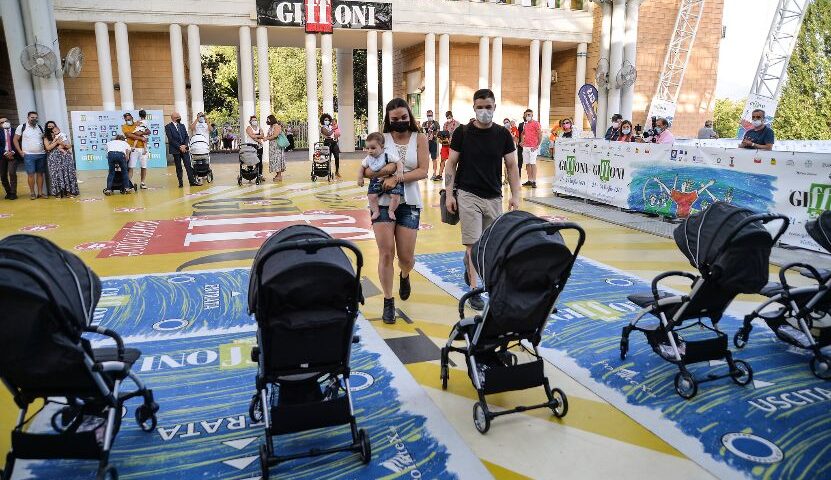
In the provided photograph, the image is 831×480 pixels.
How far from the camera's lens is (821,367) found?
13.2 ft

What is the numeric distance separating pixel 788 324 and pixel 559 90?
100ft

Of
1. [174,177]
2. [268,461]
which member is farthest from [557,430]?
[174,177]

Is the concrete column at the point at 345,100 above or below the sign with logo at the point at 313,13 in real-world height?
below

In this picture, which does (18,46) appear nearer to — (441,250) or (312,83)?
(312,83)

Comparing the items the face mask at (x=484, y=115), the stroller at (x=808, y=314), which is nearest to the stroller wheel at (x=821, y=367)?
the stroller at (x=808, y=314)

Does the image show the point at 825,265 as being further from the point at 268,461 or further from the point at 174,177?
the point at 174,177

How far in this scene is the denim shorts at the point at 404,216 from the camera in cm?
496

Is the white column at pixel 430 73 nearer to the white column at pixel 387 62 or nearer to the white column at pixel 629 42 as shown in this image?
the white column at pixel 387 62

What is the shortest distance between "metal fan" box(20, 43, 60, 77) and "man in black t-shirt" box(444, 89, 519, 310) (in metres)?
15.8

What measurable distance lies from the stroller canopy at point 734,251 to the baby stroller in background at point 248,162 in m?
13.0

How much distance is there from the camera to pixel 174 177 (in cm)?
1775

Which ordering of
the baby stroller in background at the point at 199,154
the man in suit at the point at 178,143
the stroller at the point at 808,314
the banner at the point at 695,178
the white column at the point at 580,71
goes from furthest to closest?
the white column at the point at 580,71 < the baby stroller in background at the point at 199,154 < the man in suit at the point at 178,143 < the banner at the point at 695,178 < the stroller at the point at 808,314

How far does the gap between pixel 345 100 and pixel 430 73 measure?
573 cm

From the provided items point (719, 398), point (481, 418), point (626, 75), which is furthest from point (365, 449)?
point (626, 75)
